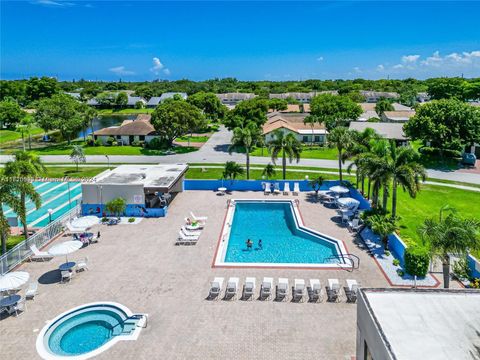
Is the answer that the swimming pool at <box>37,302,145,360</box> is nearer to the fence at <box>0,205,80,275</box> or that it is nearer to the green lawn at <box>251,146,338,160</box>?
the fence at <box>0,205,80,275</box>

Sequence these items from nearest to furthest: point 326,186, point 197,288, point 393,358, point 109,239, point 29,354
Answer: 1. point 393,358
2. point 29,354
3. point 197,288
4. point 109,239
5. point 326,186

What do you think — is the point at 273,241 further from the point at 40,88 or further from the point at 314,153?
the point at 40,88

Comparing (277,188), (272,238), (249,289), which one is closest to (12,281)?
(249,289)

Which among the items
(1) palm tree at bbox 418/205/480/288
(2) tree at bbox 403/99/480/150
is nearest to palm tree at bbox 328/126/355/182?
(1) palm tree at bbox 418/205/480/288

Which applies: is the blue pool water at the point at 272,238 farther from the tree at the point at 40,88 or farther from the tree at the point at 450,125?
the tree at the point at 40,88

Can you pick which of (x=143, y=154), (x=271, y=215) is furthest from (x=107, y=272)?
(x=143, y=154)

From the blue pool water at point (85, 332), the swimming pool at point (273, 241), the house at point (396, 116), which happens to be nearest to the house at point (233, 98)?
the house at point (396, 116)

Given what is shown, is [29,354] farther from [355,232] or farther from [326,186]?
[326,186]
